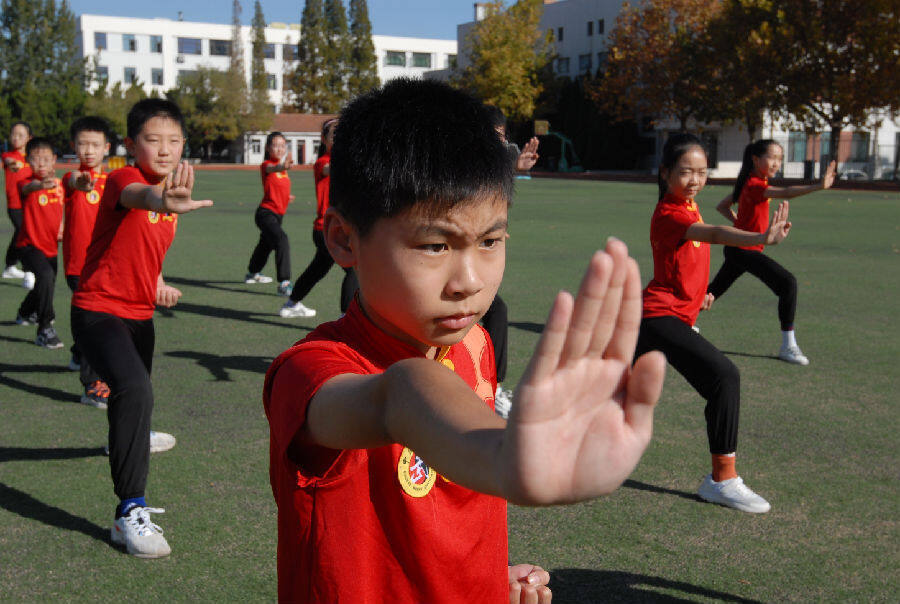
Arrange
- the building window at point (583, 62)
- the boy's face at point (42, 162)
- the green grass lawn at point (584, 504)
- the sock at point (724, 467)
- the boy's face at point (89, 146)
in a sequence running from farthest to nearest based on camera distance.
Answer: the building window at point (583, 62)
the boy's face at point (42, 162)
the boy's face at point (89, 146)
the sock at point (724, 467)
the green grass lawn at point (584, 504)

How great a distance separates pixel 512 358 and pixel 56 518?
13.3ft

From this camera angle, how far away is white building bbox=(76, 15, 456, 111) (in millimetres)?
91750

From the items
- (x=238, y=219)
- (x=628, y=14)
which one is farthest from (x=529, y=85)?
(x=238, y=219)

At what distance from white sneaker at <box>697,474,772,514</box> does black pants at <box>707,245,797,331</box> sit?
342 cm

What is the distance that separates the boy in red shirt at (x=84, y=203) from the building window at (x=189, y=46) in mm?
95653

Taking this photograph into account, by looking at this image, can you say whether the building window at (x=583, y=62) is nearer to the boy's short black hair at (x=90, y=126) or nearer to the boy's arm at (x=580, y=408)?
the boy's short black hair at (x=90, y=126)

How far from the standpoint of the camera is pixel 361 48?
90.4 m

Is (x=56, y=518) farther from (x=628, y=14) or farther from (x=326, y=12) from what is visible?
(x=326, y=12)

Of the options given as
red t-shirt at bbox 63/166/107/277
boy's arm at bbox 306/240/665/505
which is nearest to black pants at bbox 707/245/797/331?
red t-shirt at bbox 63/166/107/277

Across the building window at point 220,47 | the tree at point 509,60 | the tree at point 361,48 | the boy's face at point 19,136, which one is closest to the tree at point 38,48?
the building window at point 220,47

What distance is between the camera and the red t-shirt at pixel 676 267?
16.4 ft

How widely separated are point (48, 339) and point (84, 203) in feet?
4.68

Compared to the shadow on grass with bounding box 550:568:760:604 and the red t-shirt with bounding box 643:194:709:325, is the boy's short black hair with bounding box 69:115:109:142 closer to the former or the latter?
the red t-shirt with bounding box 643:194:709:325

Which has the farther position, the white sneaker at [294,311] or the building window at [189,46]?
the building window at [189,46]
